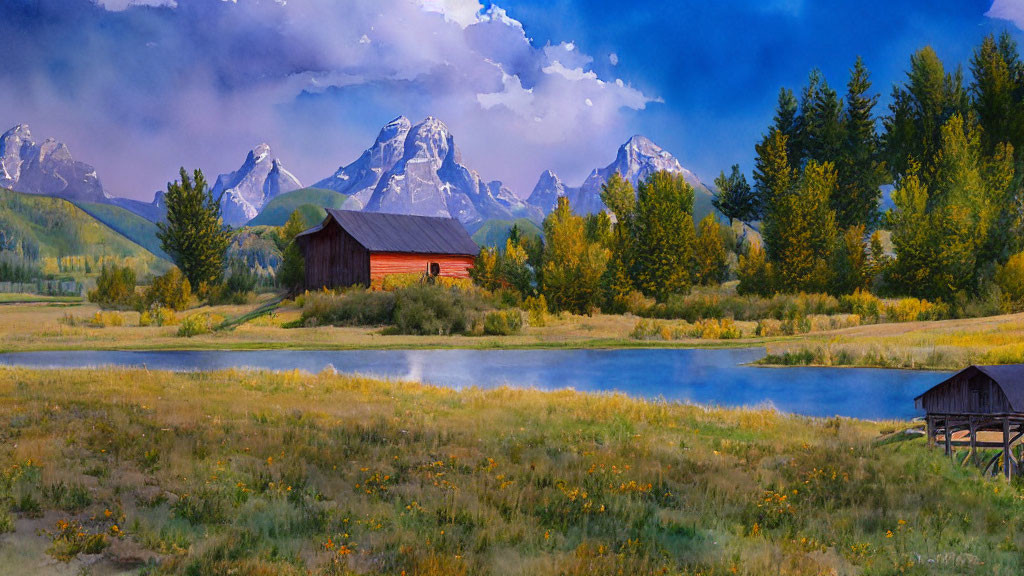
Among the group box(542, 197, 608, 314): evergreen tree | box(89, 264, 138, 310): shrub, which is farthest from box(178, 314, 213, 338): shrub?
box(542, 197, 608, 314): evergreen tree

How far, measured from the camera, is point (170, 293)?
5781cm

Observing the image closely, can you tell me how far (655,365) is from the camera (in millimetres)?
29531

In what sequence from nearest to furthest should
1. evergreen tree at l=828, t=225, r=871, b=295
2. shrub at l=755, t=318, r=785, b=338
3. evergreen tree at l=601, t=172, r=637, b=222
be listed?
shrub at l=755, t=318, r=785, b=338 → evergreen tree at l=828, t=225, r=871, b=295 → evergreen tree at l=601, t=172, r=637, b=222

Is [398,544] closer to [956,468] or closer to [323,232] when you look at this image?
[956,468]

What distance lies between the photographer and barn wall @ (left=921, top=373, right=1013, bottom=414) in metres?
14.2

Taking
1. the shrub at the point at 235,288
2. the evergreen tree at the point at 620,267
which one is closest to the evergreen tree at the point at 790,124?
the evergreen tree at the point at 620,267

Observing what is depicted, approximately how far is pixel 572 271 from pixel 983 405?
3553 cm

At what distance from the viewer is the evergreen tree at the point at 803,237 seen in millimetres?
54125

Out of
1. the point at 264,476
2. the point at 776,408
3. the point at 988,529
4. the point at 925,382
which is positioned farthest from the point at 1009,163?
the point at 264,476

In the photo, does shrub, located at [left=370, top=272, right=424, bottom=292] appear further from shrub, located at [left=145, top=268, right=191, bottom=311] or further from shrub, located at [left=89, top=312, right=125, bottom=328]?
shrub, located at [left=89, top=312, right=125, bottom=328]

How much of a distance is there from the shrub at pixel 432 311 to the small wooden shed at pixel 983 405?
1139 inches

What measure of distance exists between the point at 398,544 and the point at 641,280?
47.5m

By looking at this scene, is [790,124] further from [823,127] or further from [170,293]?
[170,293]

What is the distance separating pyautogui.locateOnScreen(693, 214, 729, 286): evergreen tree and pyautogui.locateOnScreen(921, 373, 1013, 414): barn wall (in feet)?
176
